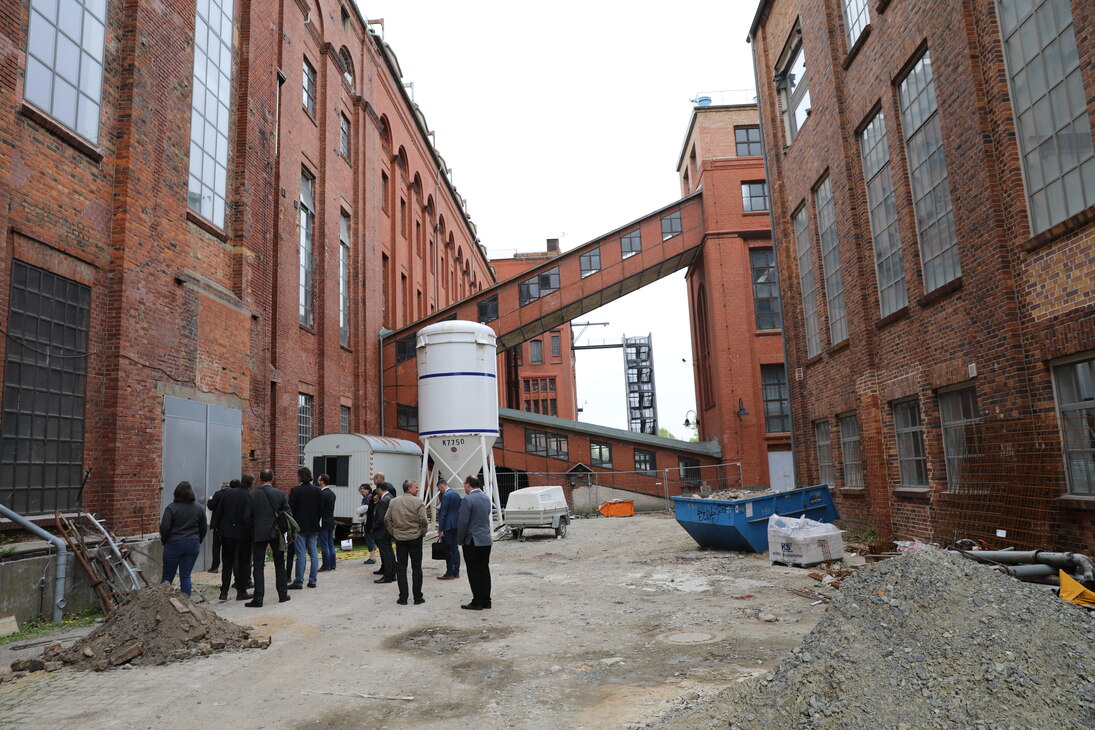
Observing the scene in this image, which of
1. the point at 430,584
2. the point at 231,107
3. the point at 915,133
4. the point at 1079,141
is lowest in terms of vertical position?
the point at 430,584

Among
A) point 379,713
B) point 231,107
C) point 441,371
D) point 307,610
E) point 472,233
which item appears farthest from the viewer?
point 472,233

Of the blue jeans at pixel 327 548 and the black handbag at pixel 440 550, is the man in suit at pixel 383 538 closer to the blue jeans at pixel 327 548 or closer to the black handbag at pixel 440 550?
the black handbag at pixel 440 550

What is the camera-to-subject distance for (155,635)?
7.02m

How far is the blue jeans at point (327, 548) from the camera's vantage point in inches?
506

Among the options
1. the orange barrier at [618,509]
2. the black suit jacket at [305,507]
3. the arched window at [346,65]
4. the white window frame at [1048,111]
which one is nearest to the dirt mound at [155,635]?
the black suit jacket at [305,507]

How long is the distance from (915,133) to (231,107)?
1280 cm

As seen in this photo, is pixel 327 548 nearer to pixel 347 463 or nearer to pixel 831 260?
pixel 347 463

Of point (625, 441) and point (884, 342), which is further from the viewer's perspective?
point (625, 441)

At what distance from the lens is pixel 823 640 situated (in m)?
5.26

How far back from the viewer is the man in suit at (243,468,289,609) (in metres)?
9.73

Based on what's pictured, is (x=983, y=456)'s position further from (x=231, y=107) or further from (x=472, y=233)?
(x=472, y=233)

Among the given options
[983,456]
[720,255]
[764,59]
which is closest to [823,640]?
[983,456]

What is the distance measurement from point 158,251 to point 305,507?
4.86 meters

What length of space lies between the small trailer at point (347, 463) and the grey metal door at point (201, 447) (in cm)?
344
